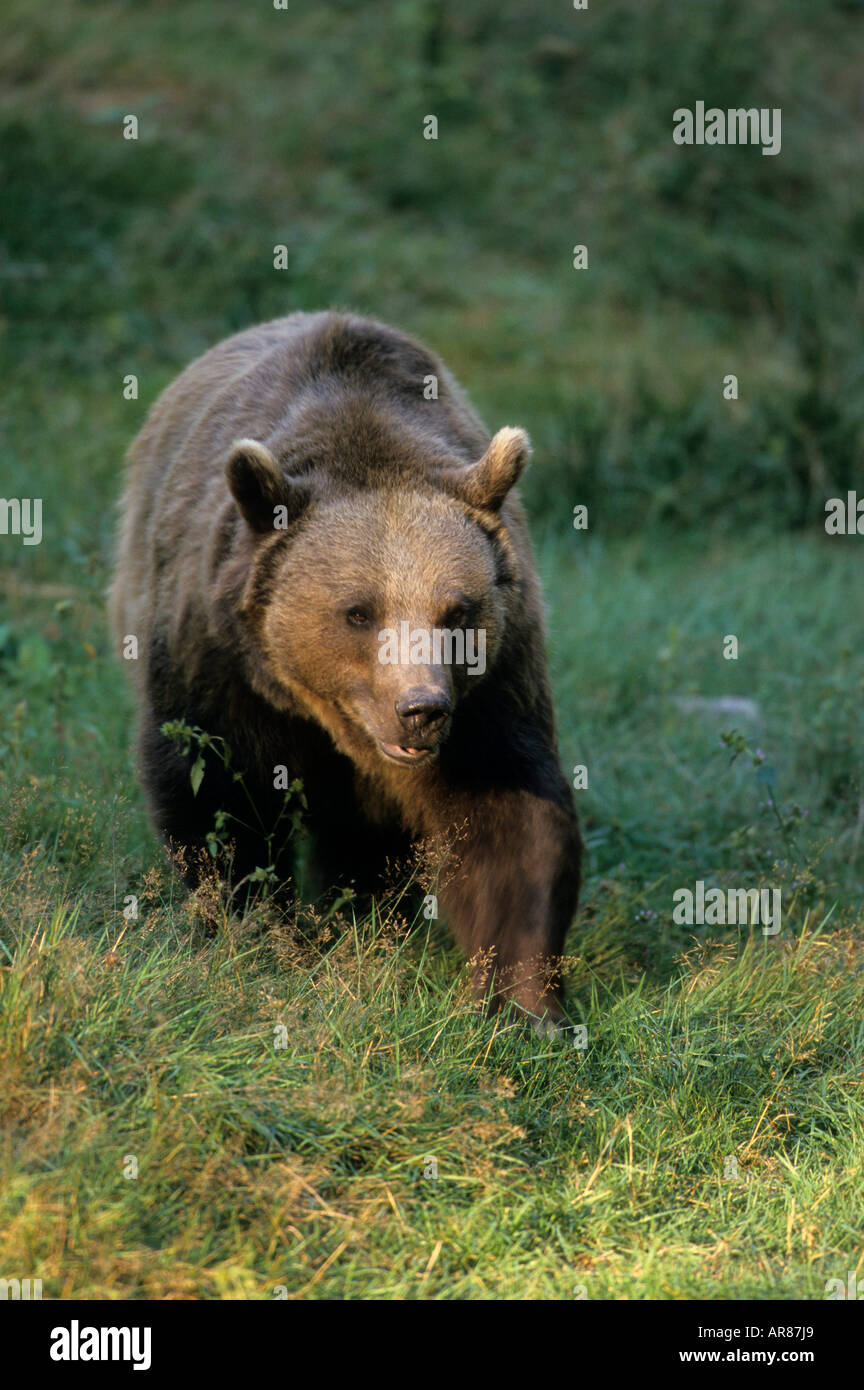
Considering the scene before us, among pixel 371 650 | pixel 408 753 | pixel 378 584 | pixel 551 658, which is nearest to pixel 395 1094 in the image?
pixel 408 753

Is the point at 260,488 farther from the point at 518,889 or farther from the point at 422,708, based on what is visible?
the point at 518,889

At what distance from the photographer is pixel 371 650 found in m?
4.77

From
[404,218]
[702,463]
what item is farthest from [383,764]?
[404,218]

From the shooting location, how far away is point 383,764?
508cm

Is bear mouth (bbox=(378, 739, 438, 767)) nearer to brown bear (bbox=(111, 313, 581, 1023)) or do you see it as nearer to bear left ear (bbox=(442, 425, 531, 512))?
brown bear (bbox=(111, 313, 581, 1023))

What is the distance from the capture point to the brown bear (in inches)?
189

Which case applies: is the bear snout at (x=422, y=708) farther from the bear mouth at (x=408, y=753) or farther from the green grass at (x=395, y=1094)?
the green grass at (x=395, y=1094)

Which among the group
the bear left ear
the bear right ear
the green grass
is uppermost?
the bear left ear

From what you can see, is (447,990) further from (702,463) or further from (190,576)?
(702,463)

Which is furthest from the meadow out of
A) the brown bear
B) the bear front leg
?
the brown bear

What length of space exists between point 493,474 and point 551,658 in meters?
2.15

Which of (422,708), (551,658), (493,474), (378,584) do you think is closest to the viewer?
(422,708)

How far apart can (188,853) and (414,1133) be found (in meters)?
1.50

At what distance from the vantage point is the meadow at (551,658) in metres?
3.80
